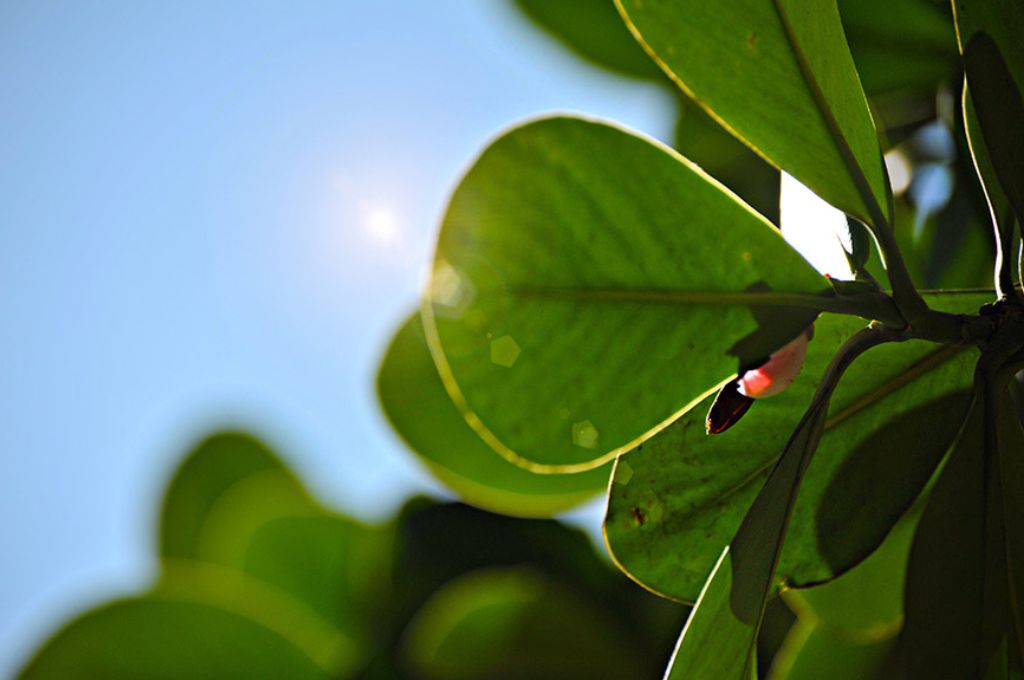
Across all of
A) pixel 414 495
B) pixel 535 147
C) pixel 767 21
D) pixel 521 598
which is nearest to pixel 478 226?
pixel 535 147

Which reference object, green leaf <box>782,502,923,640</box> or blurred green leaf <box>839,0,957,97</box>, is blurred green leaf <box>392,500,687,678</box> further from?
blurred green leaf <box>839,0,957,97</box>

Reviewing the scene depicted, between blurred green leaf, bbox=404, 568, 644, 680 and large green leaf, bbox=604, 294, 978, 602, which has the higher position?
large green leaf, bbox=604, 294, 978, 602

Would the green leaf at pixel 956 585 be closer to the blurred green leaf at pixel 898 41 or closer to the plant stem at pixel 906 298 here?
the plant stem at pixel 906 298

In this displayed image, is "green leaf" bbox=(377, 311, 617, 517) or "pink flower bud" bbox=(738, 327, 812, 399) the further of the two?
"green leaf" bbox=(377, 311, 617, 517)

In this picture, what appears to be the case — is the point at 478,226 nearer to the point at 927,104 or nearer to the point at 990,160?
the point at 990,160

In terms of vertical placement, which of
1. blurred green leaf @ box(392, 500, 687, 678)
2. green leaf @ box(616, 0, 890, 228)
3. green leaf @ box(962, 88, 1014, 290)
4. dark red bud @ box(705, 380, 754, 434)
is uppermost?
green leaf @ box(616, 0, 890, 228)

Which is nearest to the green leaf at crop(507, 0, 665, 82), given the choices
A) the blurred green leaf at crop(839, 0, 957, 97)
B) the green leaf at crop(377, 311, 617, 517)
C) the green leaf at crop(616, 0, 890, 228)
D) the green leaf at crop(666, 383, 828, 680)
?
the blurred green leaf at crop(839, 0, 957, 97)

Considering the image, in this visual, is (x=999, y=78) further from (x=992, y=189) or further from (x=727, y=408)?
(x=727, y=408)
